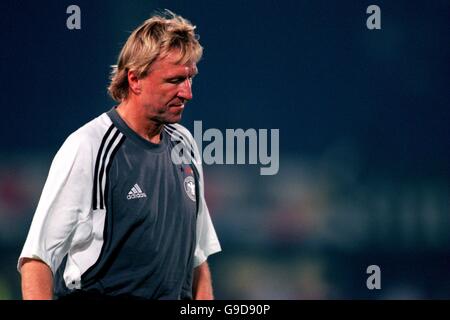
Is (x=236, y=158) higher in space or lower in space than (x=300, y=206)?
higher

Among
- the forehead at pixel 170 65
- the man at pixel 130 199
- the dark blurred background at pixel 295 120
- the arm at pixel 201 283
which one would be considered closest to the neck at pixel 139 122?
the man at pixel 130 199

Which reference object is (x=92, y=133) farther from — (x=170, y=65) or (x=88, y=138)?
(x=170, y=65)

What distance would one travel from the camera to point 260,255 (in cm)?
364

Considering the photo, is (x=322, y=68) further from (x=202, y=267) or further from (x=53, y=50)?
(x=202, y=267)

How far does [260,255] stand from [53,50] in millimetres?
1287

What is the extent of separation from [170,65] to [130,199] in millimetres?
395

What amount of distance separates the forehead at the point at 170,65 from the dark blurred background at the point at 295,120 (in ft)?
4.44

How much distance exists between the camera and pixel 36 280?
1.96 metres

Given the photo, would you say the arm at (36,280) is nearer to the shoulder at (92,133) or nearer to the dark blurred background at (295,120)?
the shoulder at (92,133)

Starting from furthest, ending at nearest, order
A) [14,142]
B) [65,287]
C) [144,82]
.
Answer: [14,142]
[144,82]
[65,287]

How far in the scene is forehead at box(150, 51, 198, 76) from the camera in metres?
2.24

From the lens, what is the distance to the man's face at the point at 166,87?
2.23 m

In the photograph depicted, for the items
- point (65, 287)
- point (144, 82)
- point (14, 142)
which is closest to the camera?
point (65, 287)
